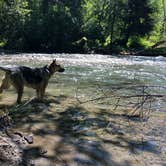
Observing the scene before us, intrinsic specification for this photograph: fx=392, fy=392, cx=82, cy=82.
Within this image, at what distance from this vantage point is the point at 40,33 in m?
43.7

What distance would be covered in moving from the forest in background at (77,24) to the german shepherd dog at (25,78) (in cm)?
2838

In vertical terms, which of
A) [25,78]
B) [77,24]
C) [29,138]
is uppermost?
[25,78]

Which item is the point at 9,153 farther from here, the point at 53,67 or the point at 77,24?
the point at 77,24

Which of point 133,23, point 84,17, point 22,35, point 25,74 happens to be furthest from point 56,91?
point 133,23

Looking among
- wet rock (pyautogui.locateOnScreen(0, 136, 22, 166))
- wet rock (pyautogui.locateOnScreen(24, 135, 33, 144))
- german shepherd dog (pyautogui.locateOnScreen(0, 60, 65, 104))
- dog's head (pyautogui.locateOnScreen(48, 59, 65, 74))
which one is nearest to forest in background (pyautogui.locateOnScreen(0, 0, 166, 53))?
dog's head (pyautogui.locateOnScreen(48, 59, 65, 74))

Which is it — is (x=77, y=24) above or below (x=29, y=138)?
above

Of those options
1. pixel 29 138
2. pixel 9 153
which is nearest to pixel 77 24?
pixel 29 138

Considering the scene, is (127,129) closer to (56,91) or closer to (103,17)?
(56,91)

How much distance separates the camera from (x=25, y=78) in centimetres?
1126

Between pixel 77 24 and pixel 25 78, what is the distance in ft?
116

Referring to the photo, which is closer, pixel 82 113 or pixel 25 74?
pixel 82 113

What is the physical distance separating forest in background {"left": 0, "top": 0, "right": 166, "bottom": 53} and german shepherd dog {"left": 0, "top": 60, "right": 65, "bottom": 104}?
28384 millimetres

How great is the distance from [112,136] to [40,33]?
36630mm

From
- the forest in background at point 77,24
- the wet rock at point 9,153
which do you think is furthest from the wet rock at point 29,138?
the forest in background at point 77,24
